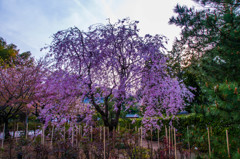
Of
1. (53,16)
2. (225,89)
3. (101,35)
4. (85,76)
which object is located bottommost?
(225,89)

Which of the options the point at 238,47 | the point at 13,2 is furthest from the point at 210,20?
the point at 13,2

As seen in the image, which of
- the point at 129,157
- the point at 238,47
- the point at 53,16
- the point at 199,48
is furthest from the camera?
the point at 53,16

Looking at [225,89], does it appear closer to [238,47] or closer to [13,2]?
[238,47]

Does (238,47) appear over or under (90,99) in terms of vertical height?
over

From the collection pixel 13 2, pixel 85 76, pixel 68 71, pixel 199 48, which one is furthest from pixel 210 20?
pixel 13 2

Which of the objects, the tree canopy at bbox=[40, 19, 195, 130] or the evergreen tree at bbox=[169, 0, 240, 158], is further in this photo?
the tree canopy at bbox=[40, 19, 195, 130]

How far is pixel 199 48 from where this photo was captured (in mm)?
4930

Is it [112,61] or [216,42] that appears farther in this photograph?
[112,61]

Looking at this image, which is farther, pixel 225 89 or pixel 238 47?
pixel 238 47

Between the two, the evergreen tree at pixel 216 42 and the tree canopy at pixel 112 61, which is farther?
the tree canopy at pixel 112 61

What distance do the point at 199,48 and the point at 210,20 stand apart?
4.47ft

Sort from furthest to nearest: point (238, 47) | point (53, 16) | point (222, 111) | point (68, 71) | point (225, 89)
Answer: point (53, 16)
point (68, 71)
point (238, 47)
point (222, 111)
point (225, 89)

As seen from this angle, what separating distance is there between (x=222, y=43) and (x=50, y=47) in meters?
4.47

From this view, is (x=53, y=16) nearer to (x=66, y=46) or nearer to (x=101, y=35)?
(x=66, y=46)
